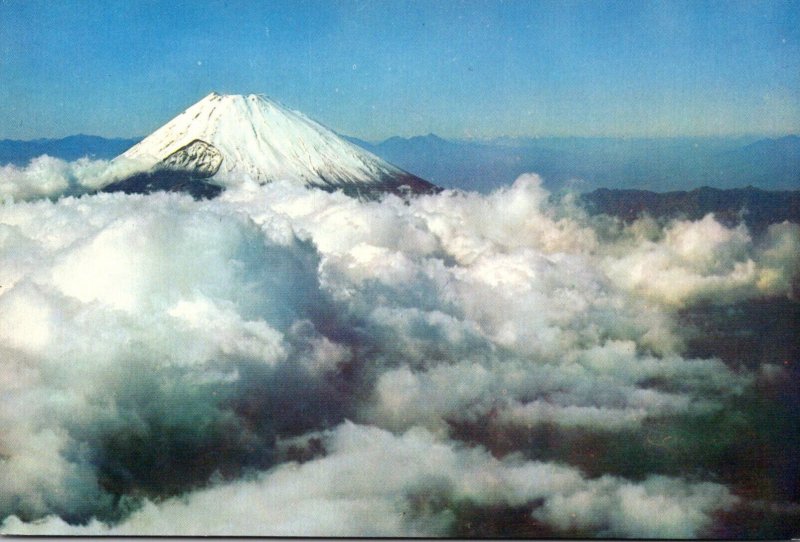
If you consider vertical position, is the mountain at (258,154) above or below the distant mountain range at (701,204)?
above

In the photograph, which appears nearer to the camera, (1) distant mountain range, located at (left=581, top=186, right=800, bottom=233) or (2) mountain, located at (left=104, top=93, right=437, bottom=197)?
(1) distant mountain range, located at (left=581, top=186, right=800, bottom=233)

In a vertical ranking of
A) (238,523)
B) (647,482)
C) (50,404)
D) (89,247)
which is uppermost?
(89,247)

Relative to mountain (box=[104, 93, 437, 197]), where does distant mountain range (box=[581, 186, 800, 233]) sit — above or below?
below

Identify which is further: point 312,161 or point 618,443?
point 312,161

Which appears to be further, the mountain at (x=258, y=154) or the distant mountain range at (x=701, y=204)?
the mountain at (x=258, y=154)

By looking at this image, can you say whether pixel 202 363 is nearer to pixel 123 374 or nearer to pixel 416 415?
pixel 123 374

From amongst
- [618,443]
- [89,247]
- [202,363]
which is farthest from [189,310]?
[618,443]

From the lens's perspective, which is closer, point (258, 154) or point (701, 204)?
point (701, 204)

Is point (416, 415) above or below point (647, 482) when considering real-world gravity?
above
